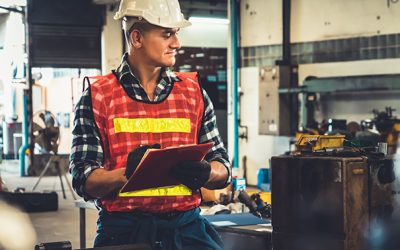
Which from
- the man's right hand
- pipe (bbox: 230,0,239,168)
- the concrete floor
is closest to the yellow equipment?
the man's right hand

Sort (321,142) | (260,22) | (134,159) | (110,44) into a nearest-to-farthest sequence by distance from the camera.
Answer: (134,159) → (321,142) → (260,22) → (110,44)

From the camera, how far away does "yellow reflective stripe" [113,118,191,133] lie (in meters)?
2.13

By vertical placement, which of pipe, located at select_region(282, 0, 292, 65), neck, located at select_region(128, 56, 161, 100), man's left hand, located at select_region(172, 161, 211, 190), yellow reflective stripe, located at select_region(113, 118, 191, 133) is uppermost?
pipe, located at select_region(282, 0, 292, 65)

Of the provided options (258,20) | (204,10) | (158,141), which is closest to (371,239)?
(158,141)

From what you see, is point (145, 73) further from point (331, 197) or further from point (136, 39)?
point (331, 197)

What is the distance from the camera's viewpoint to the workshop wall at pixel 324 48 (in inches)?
340

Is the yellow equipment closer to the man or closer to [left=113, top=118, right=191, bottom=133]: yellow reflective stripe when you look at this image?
the man

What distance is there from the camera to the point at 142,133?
2139 mm

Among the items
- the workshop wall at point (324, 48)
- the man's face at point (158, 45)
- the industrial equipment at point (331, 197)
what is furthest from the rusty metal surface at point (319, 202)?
the workshop wall at point (324, 48)

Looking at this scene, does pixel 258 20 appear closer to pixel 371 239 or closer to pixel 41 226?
pixel 41 226

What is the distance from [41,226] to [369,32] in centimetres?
443

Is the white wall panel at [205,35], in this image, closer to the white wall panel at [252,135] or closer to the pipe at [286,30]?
the white wall panel at [252,135]

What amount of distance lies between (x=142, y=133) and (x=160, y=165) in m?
0.22

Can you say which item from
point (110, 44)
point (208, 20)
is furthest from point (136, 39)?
point (208, 20)
